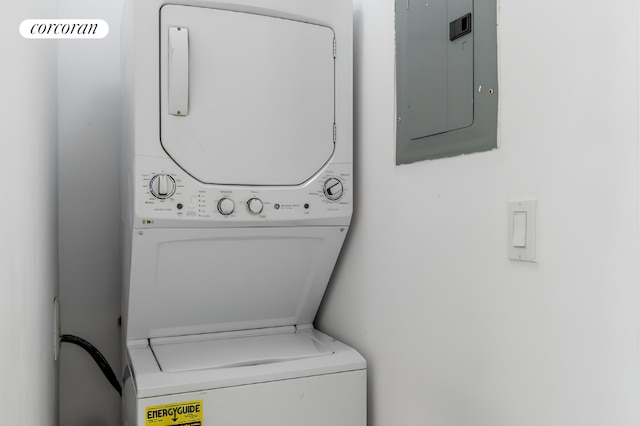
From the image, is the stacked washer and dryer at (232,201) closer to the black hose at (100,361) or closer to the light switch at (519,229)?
the black hose at (100,361)

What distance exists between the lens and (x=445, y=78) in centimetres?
133

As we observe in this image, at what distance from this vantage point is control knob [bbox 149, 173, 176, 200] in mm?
1415

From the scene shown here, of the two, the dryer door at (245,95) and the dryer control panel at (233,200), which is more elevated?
the dryer door at (245,95)

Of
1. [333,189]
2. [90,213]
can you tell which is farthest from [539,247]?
[90,213]

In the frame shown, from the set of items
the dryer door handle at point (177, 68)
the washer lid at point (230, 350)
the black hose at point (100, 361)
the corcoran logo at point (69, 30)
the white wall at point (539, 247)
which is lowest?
the black hose at point (100, 361)

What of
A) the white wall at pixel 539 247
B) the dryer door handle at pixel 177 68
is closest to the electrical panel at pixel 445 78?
the white wall at pixel 539 247

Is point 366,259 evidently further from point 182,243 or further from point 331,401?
point 182,243

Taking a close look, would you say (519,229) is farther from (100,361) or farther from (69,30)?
(100,361)

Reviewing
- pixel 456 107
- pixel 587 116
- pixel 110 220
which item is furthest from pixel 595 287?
pixel 110 220

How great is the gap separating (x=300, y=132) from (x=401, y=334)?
0.69m

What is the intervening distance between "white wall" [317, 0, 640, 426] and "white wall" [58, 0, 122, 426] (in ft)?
3.53

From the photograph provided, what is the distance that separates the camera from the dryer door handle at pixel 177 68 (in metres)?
1.42

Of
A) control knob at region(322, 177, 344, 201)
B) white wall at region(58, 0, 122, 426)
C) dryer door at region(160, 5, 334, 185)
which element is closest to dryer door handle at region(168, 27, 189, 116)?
dryer door at region(160, 5, 334, 185)

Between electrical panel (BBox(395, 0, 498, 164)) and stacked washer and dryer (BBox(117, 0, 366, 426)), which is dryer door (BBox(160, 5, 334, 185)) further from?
electrical panel (BBox(395, 0, 498, 164))
